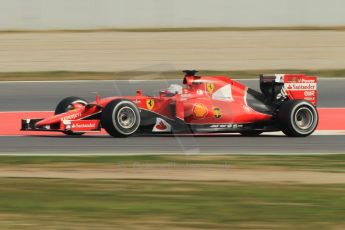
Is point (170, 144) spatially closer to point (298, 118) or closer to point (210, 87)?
point (210, 87)

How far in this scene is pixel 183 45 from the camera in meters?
28.2

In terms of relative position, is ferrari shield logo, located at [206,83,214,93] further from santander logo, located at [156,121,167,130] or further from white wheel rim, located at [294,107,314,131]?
white wheel rim, located at [294,107,314,131]

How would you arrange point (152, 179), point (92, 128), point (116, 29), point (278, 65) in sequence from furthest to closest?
point (116, 29) < point (278, 65) < point (92, 128) < point (152, 179)

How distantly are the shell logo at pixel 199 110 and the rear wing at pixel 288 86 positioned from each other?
117cm

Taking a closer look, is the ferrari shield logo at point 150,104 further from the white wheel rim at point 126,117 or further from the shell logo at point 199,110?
the shell logo at point 199,110

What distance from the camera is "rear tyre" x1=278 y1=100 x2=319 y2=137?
14.9 m

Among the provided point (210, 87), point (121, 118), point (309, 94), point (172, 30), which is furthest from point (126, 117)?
point (172, 30)

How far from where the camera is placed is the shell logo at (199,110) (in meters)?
14.7

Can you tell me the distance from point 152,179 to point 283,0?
20762 mm

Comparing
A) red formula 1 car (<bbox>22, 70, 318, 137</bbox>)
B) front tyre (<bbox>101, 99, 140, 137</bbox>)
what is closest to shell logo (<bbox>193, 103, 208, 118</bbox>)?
red formula 1 car (<bbox>22, 70, 318, 137</bbox>)

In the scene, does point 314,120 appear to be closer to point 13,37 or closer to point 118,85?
point 118,85

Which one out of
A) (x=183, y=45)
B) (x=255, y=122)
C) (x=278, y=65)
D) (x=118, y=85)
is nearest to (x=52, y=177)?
(x=255, y=122)

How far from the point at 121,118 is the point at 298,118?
2.84 metres

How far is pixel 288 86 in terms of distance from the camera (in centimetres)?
1531
